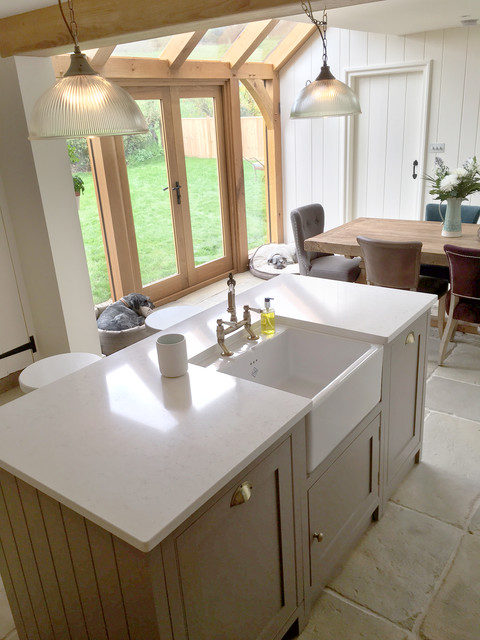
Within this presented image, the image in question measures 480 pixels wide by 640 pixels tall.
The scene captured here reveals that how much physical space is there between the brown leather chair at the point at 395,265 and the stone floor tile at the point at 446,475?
46.0 inches

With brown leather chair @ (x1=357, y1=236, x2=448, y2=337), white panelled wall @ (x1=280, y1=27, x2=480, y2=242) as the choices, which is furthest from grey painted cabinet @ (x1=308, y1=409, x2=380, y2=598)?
white panelled wall @ (x1=280, y1=27, x2=480, y2=242)

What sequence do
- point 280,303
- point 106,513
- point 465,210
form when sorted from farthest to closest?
point 465,210 < point 280,303 < point 106,513

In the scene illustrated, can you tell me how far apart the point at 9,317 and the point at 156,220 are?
1.98 m

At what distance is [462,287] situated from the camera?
12.1ft

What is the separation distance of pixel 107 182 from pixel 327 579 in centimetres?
377

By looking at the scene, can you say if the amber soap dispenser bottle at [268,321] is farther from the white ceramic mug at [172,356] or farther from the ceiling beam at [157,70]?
the ceiling beam at [157,70]

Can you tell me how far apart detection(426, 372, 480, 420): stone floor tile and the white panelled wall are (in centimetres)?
283

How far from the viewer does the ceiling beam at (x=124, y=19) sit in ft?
7.97

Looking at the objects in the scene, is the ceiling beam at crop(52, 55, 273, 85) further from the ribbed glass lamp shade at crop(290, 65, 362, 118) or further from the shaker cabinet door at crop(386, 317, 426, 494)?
the shaker cabinet door at crop(386, 317, 426, 494)

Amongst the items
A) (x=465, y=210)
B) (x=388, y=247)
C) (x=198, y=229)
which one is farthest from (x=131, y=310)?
(x=465, y=210)

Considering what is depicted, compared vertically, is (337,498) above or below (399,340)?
below

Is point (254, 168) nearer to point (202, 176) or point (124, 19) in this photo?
point (202, 176)

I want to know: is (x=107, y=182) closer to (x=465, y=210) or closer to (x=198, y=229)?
(x=198, y=229)

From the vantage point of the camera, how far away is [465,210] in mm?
4996
